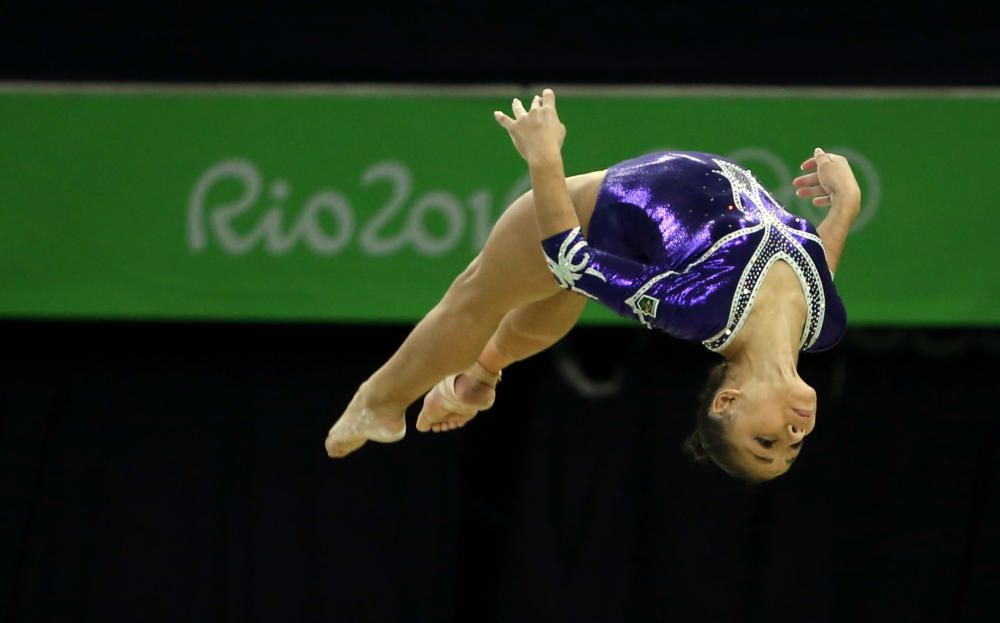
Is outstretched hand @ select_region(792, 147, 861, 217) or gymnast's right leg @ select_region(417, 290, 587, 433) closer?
outstretched hand @ select_region(792, 147, 861, 217)

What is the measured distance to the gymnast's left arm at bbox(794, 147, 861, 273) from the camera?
2.56 meters

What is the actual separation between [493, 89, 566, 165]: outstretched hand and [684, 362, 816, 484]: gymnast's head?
47 centimetres

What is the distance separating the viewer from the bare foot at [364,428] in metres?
2.77

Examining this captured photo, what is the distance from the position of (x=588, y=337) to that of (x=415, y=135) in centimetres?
81

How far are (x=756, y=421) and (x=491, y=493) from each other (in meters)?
1.94

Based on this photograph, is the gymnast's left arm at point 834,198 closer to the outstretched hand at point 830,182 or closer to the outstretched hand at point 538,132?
the outstretched hand at point 830,182

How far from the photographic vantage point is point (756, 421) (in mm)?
2246

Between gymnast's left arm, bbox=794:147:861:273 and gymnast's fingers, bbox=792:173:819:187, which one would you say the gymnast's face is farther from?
gymnast's fingers, bbox=792:173:819:187

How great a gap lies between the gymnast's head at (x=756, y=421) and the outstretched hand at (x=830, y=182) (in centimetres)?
45

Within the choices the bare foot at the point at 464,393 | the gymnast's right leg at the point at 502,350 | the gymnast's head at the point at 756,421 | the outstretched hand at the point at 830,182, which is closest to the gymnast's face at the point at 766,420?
the gymnast's head at the point at 756,421

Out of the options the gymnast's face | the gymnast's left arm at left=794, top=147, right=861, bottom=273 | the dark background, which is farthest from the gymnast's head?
the dark background

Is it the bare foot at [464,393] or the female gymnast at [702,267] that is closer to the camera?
the female gymnast at [702,267]

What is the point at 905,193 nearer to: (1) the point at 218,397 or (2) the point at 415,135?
(2) the point at 415,135

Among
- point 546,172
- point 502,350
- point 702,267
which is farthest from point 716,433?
point 502,350
